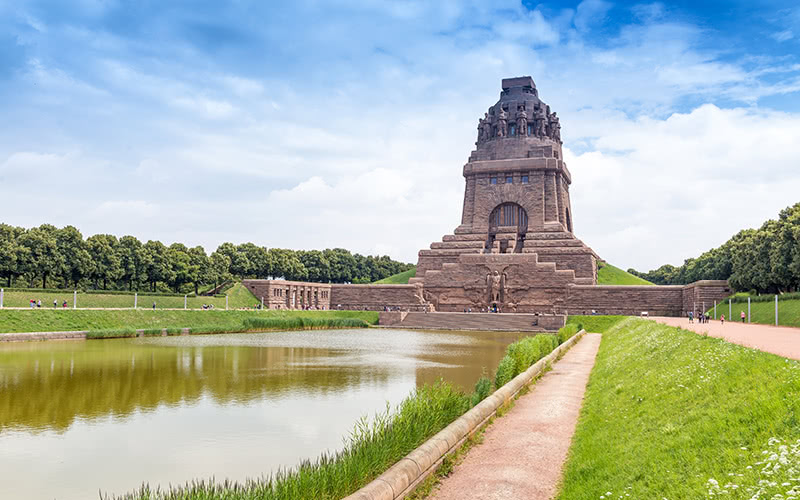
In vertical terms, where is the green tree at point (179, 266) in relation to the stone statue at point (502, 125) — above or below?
below

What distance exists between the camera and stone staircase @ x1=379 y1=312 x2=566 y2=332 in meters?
46.8

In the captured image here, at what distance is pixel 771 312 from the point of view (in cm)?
3325

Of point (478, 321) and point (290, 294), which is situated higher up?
point (290, 294)

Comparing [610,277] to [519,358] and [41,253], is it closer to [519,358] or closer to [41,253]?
[519,358]

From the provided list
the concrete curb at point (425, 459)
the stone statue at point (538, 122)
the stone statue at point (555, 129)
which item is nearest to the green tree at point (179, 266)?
the stone statue at point (538, 122)

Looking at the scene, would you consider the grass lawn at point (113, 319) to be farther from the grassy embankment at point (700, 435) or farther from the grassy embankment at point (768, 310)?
the grassy embankment at point (768, 310)

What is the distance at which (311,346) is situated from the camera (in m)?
28.5

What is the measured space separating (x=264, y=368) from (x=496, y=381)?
8279mm

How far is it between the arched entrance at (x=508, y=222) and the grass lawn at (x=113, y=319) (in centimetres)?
2817

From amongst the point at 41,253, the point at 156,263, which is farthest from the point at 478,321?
the point at 41,253

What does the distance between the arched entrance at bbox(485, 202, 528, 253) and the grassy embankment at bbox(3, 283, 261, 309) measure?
84.4 ft

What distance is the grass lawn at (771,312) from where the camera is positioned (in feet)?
97.7

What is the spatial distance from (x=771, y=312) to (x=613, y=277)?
104 feet

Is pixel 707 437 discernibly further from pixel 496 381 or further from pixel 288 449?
pixel 496 381
